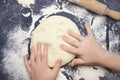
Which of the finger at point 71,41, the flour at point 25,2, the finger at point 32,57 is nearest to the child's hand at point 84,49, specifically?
the finger at point 71,41

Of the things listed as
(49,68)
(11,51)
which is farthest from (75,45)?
(11,51)

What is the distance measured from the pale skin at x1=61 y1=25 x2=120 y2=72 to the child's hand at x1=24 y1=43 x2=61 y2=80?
0.07m

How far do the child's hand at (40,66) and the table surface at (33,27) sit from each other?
0.12ft

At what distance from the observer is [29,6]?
1.03 metres

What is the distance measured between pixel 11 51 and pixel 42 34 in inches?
5.7

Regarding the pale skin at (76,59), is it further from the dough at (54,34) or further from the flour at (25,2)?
the flour at (25,2)

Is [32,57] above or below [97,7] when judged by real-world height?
below

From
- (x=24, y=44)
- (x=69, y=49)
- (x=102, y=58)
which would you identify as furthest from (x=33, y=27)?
(x=102, y=58)

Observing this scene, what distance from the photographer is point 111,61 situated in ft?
3.14

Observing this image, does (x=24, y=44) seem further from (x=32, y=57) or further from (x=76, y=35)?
(x=76, y=35)

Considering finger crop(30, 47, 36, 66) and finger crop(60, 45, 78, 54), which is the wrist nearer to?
finger crop(60, 45, 78, 54)

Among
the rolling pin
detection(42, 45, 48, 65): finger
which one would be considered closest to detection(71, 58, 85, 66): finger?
detection(42, 45, 48, 65): finger

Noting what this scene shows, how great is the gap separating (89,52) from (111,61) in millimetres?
96

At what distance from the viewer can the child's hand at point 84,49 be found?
3.08ft
